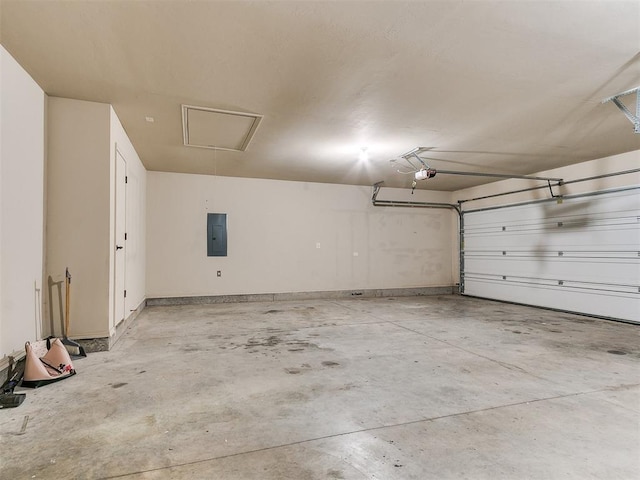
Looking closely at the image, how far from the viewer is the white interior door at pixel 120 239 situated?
4.02 meters

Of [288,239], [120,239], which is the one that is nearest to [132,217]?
[120,239]

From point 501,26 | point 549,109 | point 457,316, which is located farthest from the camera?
point 457,316

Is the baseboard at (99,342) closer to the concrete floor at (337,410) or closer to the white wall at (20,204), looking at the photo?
the concrete floor at (337,410)

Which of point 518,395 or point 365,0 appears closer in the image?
point 365,0

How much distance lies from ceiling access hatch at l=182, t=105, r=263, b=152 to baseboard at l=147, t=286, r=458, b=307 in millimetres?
3275

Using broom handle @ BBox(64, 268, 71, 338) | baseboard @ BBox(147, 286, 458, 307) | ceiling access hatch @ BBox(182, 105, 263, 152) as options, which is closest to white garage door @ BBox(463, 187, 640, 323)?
baseboard @ BBox(147, 286, 458, 307)

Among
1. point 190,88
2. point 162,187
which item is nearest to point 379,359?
point 190,88

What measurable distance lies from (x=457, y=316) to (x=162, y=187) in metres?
6.06

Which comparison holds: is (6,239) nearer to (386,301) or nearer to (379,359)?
(379,359)

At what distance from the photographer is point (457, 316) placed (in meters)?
5.73

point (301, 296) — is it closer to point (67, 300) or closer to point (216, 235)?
point (216, 235)

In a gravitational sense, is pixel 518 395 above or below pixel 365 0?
below

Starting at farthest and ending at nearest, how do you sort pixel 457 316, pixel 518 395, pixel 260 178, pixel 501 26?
1. pixel 260 178
2. pixel 457 316
3. pixel 518 395
4. pixel 501 26

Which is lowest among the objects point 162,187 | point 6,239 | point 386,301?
point 386,301
